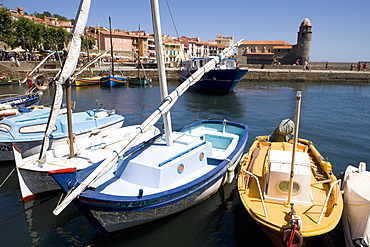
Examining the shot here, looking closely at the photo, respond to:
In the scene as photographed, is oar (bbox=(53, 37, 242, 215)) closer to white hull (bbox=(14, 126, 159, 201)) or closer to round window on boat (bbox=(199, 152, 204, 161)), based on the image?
white hull (bbox=(14, 126, 159, 201))

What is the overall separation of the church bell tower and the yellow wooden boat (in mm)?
81752

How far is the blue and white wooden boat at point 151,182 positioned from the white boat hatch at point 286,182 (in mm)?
2005

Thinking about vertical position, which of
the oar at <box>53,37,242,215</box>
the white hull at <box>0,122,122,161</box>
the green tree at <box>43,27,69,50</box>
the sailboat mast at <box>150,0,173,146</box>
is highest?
the green tree at <box>43,27,69,50</box>

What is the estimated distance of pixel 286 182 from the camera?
7.18 metres

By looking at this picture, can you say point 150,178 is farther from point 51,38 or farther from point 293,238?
point 51,38

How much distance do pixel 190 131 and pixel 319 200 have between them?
21.5ft

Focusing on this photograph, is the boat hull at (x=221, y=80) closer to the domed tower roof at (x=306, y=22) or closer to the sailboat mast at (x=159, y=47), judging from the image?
the sailboat mast at (x=159, y=47)

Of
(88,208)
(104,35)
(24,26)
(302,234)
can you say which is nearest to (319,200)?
(302,234)

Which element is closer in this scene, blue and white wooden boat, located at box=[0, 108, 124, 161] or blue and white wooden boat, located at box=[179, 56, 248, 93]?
blue and white wooden boat, located at box=[0, 108, 124, 161]

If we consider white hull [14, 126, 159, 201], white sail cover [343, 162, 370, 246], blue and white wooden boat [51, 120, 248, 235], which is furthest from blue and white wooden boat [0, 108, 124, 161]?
white sail cover [343, 162, 370, 246]

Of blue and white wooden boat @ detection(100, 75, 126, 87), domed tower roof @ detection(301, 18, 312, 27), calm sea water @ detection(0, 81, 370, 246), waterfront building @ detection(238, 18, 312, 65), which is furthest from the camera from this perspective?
domed tower roof @ detection(301, 18, 312, 27)

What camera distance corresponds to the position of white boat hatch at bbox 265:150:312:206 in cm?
700

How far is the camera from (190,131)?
41.6ft

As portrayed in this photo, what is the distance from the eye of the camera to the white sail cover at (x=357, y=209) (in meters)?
6.62
